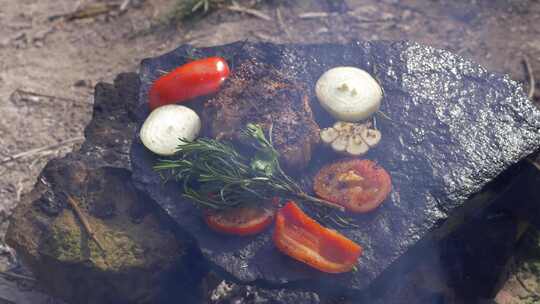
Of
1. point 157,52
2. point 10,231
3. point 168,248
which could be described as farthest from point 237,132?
point 157,52

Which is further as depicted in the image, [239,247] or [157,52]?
[157,52]

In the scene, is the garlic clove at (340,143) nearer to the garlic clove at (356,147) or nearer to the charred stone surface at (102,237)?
the garlic clove at (356,147)

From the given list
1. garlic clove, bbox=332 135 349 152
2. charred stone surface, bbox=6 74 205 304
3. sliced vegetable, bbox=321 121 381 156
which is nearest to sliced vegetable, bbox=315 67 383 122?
sliced vegetable, bbox=321 121 381 156

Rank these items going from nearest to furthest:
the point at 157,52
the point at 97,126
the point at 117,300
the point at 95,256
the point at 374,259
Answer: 1. the point at 374,259
2. the point at 95,256
3. the point at 117,300
4. the point at 97,126
5. the point at 157,52

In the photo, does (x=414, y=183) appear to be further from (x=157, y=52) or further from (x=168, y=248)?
(x=157, y=52)

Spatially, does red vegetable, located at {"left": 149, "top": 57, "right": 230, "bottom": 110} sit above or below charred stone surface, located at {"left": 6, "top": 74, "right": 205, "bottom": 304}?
above

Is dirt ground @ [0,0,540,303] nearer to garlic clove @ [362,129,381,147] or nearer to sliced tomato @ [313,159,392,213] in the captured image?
garlic clove @ [362,129,381,147]

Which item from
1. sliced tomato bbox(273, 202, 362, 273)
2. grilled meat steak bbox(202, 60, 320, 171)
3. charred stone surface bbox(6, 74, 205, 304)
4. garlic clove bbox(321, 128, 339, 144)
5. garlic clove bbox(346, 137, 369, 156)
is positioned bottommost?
charred stone surface bbox(6, 74, 205, 304)

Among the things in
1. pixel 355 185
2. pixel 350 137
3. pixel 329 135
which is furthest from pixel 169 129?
pixel 355 185
